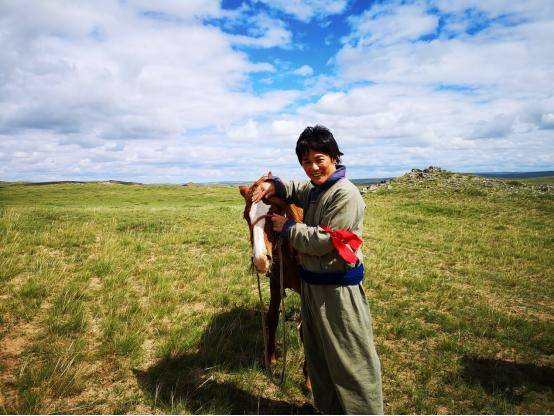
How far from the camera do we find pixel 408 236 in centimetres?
1250

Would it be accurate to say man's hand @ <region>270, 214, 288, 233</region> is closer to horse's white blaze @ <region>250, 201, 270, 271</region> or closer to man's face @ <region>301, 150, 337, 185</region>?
horse's white blaze @ <region>250, 201, 270, 271</region>

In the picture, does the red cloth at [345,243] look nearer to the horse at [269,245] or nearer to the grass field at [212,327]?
the horse at [269,245]

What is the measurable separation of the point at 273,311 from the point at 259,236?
1.76 meters

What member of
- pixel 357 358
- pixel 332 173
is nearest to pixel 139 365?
pixel 357 358

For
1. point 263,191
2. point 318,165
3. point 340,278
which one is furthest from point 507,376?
point 263,191

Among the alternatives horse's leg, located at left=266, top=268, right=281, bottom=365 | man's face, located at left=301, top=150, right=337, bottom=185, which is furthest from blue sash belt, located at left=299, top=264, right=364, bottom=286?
horse's leg, located at left=266, top=268, right=281, bottom=365

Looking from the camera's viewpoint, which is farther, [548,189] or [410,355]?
[548,189]

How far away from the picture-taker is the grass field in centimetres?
356

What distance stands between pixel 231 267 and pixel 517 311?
6173 millimetres

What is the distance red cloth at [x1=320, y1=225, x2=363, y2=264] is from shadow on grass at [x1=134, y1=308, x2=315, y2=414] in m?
2.23

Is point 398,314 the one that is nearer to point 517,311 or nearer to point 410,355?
point 410,355

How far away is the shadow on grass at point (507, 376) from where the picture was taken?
381 cm

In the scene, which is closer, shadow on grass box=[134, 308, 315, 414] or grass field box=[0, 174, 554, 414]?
shadow on grass box=[134, 308, 315, 414]

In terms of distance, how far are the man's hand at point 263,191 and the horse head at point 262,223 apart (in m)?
0.05
